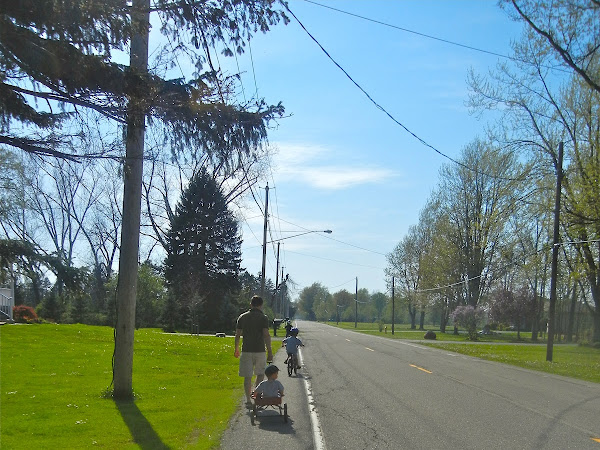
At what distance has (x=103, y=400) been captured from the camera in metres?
11.2

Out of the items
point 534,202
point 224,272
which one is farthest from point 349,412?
point 224,272

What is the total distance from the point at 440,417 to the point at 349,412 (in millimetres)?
1512

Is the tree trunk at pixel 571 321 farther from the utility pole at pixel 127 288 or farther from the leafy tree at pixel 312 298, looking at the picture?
the leafy tree at pixel 312 298

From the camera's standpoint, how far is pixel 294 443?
804 centimetres

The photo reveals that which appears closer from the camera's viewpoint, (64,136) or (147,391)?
(64,136)

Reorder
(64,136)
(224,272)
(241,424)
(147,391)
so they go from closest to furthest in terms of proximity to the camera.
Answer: (64,136) < (241,424) < (147,391) < (224,272)

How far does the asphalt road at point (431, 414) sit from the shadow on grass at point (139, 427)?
→ 2.99 feet

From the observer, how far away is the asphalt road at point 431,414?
8219 mm

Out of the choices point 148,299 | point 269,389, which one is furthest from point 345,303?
point 269,389

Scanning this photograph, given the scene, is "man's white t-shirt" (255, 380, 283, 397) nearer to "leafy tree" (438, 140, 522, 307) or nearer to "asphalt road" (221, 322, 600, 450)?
"asphalt road" (221, 322, 600, 450)

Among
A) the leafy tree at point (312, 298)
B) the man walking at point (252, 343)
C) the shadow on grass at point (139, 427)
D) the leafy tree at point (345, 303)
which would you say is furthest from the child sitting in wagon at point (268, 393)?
the leafy tree at point (312, 298)

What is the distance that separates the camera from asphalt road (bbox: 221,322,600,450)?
27.0 feet

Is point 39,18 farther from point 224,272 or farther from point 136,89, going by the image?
point 224,272

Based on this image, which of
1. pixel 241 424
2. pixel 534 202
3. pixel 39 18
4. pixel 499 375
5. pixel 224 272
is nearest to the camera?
pixel 39 18
